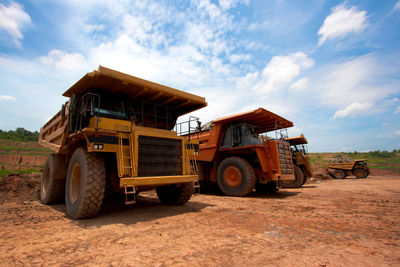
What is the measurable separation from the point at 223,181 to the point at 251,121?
273cm

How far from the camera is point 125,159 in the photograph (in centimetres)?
432

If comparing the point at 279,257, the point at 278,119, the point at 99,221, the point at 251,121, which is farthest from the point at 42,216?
the point at 278,119

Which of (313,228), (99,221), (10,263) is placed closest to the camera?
(10,263)

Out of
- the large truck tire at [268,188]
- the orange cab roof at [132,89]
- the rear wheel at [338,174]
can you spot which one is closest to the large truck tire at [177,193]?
the orange cab roof at [132,89]

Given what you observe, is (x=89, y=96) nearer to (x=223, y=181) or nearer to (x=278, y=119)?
(x=223, y=181)

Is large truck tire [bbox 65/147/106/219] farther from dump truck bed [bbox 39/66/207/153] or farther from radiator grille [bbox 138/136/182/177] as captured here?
dump truck bed [bbox 39/66/207/153]

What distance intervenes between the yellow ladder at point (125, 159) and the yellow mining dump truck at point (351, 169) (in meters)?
22.7

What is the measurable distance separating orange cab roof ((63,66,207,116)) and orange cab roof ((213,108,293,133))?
268 centimetres

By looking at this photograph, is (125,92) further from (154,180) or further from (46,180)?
(46,180)

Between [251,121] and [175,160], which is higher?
[251,121]

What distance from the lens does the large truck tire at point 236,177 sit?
7.60 metres

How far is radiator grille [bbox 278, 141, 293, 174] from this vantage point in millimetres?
7934

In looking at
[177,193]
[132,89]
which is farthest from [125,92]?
[177,193]

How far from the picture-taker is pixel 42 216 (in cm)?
435
